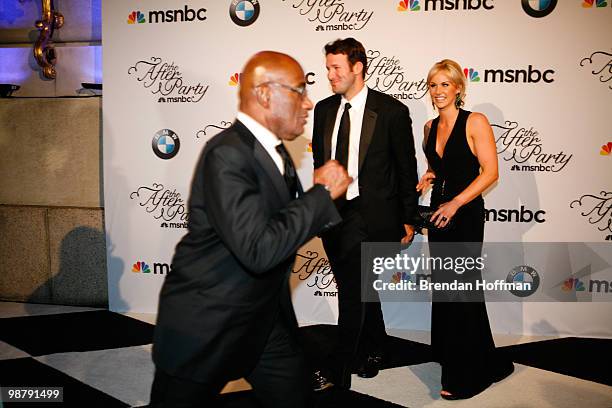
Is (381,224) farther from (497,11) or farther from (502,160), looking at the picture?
(497,11)

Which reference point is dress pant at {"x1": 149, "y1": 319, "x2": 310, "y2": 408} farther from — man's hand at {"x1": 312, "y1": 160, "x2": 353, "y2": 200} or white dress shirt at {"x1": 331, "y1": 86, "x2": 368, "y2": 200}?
white dress shirt at {"x1": 331, "y1": 86, "x2": 368, "y2": 200}

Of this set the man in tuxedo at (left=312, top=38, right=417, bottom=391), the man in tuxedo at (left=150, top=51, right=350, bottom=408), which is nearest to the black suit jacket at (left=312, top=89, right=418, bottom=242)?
the man in tuxedo at (left=312, top=38, right=417, bottom=391)

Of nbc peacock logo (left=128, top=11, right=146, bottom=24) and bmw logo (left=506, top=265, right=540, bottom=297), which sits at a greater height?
nbc peacock logo (left=128, top=11, right=146, bottom=24)

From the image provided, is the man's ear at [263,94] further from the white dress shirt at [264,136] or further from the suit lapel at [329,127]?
the suit lapel at [329,127]

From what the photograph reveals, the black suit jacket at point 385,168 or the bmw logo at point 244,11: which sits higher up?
the bmw logo at point 244,11

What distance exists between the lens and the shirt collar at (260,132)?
186 cm

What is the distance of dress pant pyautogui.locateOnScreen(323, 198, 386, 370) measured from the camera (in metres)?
3.23

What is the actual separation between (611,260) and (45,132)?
15.2ft

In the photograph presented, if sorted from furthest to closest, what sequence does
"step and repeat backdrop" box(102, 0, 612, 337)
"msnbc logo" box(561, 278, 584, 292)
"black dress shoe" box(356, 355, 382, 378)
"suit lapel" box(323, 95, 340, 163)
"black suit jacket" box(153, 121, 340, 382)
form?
"msnbc logo" box(561, 278, 584, 292) < "step and repeat backdrop" box(102, 0, 612, 337) < "black dress shoe" box(356, 355, 382, 378) < "suit lapel" box(323, 95, 340, 163) < "black suit jacket" box(153, 121, 340, 382)

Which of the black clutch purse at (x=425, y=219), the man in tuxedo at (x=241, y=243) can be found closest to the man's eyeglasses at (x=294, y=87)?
the man in tuxedo at (x=241, y=243)

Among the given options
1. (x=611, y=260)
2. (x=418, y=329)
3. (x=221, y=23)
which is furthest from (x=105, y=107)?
(x=611, y=260)

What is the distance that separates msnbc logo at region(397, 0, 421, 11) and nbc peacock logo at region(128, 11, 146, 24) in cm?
206

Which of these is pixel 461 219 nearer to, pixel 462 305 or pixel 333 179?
pixel 462 305

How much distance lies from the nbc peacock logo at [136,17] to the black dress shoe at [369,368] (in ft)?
10.5
